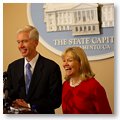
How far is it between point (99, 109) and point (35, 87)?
424 millimetres

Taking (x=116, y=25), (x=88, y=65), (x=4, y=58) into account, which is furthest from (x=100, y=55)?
(x=4, y=58)

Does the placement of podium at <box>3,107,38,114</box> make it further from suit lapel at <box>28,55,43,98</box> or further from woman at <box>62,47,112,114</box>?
woman at <box>62,47,112,114</box>

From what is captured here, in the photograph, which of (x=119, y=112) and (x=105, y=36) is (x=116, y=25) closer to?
(x=105, y=36)

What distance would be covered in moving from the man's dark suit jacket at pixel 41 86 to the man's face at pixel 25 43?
67 mm

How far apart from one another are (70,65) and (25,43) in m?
0.32

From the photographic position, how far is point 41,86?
50.1 inches

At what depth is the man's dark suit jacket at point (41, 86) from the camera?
127cm

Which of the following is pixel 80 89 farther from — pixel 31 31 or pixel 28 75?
pixel 31 31

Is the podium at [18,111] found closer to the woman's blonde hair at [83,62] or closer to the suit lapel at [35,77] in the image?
the suit lapel at [35,77]

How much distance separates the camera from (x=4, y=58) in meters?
1.28

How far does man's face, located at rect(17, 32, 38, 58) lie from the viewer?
1.28 m

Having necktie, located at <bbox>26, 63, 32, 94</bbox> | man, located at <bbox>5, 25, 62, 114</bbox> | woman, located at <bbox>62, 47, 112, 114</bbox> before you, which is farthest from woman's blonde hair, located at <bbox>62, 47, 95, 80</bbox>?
necktie, located at <bbox>26, 63, 32, 94</bbox>

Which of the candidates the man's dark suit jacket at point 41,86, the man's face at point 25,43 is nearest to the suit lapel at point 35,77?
the man's dark suit jacket at point 41,86

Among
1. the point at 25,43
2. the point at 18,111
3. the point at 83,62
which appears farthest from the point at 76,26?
the point at 18,111
